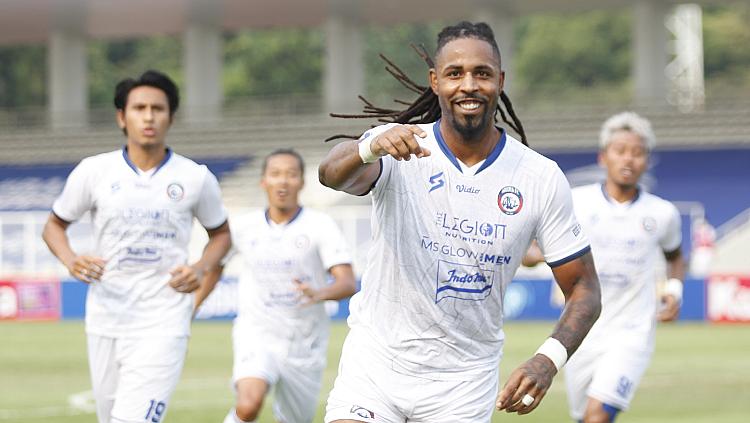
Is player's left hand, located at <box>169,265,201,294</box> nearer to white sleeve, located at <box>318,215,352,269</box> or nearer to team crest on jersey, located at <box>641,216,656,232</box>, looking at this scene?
white sleeve, located at <box>318,215,352,269</box>

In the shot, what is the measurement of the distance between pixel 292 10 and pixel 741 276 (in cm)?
2079

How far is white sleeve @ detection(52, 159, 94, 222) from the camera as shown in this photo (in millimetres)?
8531

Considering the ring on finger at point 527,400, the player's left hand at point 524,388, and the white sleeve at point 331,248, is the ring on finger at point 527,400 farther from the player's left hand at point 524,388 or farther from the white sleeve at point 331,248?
the white sleeve at point 331,248

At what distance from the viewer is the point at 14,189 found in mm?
42594

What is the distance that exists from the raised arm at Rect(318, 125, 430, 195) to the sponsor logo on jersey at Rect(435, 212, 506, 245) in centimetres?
35

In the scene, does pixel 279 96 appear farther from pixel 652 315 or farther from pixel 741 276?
pixel 652 315

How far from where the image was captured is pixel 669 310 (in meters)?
10.2

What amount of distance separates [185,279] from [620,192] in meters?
3.66

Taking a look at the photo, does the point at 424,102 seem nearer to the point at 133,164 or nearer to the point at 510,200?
the point at 510,200

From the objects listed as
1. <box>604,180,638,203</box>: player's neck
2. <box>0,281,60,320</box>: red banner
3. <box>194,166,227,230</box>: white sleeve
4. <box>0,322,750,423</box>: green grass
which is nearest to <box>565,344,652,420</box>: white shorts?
<box>604,180,638,203</box>: player's neck

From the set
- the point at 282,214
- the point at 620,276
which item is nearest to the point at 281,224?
the point at 282,214

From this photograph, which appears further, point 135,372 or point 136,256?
point 136,256

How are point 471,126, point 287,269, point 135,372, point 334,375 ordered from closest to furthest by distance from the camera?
point 471,126 < point 135,372 < point 287,269 < point 334,375

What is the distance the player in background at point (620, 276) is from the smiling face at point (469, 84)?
447 centimetres
